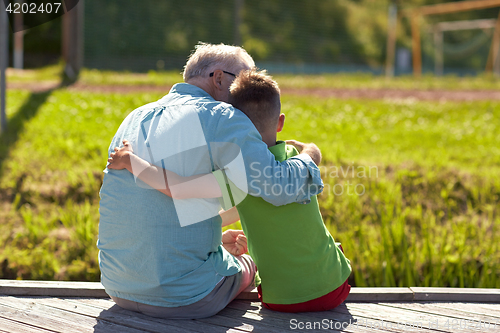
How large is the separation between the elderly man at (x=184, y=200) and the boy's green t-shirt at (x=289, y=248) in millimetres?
97

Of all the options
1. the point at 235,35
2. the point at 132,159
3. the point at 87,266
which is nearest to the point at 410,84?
the point at 235,35

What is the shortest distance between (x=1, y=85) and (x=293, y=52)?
14.9 metres

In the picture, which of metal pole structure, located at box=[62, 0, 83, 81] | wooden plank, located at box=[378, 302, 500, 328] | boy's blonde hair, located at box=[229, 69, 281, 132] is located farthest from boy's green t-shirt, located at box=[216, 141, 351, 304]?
metal pole structure, located at box=[62, 0, 83, 81]

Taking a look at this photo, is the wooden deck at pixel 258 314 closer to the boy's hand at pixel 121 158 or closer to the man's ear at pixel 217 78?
the boy's hand at pixel 121 158

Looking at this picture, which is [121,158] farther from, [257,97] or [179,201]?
[257,97]

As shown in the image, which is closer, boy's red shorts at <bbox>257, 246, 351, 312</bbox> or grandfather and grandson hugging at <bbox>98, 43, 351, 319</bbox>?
grandfather and grandson hugging at <bbox>98, 43, 351, 319</bbox>

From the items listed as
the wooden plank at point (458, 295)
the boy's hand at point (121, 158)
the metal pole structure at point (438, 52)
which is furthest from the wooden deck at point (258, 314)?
the metal pole structure at point (438, 52)

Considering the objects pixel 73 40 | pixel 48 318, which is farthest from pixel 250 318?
pixel 73 40

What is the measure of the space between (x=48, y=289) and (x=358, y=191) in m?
2.53

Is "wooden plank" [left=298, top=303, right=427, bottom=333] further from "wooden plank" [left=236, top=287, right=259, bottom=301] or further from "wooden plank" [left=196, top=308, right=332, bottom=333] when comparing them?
"wooden plank" [left=236, top=287, right=259, bottom=301]

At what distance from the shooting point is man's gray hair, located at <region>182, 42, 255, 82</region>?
6.01 feet

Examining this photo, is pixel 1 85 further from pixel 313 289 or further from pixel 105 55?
pixel 105 55

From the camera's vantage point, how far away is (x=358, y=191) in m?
3.89

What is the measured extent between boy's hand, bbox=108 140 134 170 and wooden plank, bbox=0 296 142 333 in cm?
63
